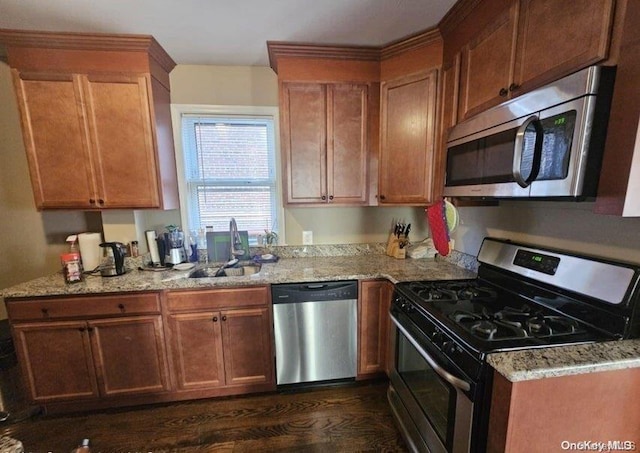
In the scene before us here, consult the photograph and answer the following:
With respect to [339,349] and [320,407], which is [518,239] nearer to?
[339,349]

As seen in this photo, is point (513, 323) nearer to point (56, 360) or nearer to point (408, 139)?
point (408, 139)

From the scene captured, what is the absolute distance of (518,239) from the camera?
1.55 meters

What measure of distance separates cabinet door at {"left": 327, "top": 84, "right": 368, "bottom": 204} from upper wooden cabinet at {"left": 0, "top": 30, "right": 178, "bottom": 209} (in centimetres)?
129

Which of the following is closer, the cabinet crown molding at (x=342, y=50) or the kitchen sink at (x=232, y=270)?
the cabinet crown molding at (x=342, y=50)

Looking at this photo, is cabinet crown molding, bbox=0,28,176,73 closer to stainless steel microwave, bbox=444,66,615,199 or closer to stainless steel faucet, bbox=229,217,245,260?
stainless steel faucet, bbox=229,217,245,260

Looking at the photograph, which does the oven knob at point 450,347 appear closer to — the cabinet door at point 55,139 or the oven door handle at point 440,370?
the oven door handle at point 440,370

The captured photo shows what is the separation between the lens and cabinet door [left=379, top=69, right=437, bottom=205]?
1843 mm

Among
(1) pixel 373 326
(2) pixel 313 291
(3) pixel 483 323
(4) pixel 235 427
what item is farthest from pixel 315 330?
(3) pixel 483 323

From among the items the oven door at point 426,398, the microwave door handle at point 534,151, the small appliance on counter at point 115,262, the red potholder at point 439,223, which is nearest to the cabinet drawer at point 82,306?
the small appliance on counter at point 115,262

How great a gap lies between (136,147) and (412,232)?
237cm

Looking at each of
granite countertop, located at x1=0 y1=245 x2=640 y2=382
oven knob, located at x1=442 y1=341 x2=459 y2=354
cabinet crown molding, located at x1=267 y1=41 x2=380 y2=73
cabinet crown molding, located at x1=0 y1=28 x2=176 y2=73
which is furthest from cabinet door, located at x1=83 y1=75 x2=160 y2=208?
oven knob, located at x1=442 y1=341 x2=459 y2=354

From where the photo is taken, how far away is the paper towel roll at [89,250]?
1964 mm

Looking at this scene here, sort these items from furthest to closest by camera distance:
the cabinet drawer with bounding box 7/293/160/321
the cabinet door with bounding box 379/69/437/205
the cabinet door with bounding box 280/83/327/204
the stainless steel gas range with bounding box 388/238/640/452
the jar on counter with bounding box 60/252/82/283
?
the cabinet door with bounding box 280/83/327/204
the cabinet door with bounding box 379/69/437/205
the jar on counter with bounding box 60/252/82/283
the cabinet drawer with bounding box 7/293/160/321
the stainless steel gas range with bounding box 388/238/640/452

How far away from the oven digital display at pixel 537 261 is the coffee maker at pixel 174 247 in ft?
7.67
